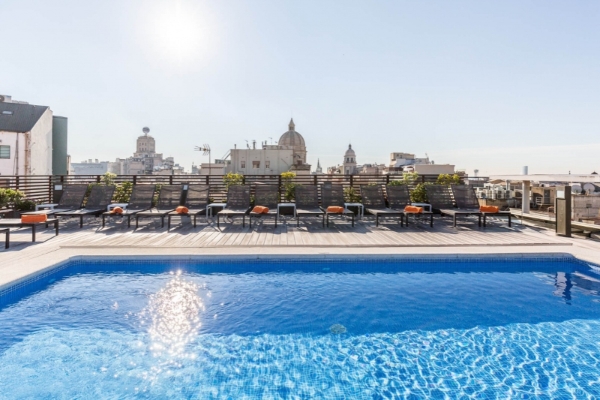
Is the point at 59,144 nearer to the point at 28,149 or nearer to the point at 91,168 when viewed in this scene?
the point at 28,149

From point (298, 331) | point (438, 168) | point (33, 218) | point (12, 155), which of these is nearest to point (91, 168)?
point (12, 155)

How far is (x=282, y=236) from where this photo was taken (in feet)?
21.9

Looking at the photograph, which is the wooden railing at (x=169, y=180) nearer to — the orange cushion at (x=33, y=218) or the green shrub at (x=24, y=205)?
the green shrub at (x=24, y=205)

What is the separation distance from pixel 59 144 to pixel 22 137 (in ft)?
13.9

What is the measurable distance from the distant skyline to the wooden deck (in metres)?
4.71

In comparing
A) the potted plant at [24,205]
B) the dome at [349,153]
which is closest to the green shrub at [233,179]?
the potted plant at [24,205]

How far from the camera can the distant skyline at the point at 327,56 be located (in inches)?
325

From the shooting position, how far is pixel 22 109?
26.8 meters

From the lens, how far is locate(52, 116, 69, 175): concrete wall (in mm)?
29362

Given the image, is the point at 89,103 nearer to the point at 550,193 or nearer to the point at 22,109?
the point at 22,109

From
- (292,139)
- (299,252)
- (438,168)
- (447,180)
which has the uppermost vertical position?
(292,139)

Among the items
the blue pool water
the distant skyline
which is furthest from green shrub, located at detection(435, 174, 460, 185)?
the blue pool water

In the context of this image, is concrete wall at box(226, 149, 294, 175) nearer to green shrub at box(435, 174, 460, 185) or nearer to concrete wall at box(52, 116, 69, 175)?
concrete wall at box(52, 116, 69, 175)

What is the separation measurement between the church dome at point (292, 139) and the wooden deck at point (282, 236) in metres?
76.0
